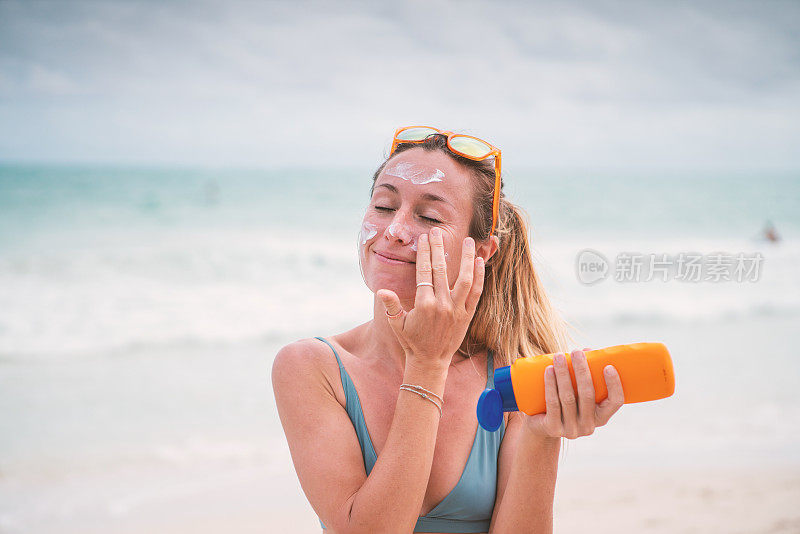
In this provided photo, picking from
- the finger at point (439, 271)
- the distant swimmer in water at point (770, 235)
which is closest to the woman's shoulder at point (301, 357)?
the finger at point (439, 271)

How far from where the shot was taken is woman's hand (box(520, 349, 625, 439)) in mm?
1455

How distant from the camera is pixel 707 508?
4617 mm

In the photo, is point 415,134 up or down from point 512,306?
up

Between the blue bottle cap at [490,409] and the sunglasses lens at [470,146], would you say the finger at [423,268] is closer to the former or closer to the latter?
the blue bottle cap at [490,409]

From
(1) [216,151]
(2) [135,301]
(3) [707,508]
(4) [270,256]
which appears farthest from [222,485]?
(1) [216,151]

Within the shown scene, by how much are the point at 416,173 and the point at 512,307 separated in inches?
27.6

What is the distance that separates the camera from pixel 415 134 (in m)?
2.29

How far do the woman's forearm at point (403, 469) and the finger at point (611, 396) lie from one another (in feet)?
1.55

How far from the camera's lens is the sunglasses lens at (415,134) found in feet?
7.42

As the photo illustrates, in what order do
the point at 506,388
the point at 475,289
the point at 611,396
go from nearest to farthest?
the point at 611,396 < the point at 506,388 < the point at 475,289

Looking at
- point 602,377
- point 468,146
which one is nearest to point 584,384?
point 602,377

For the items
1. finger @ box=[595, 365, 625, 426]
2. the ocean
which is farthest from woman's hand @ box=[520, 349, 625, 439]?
the ocean

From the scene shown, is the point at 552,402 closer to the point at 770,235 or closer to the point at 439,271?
the point at 439,271

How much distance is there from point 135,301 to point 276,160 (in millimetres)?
21409
